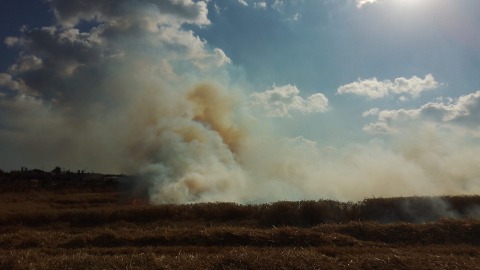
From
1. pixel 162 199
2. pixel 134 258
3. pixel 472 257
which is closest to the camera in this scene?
pixel 134 258

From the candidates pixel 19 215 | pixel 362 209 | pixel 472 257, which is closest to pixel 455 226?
pixel 472 257

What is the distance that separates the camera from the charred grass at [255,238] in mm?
7477

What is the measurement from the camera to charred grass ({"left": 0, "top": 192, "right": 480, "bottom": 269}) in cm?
748

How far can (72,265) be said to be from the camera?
7.25m

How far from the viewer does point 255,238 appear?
1034 centimetres

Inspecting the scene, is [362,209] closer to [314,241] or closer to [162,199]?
[314,241]

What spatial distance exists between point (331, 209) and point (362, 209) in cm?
177

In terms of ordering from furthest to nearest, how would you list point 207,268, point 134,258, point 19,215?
point 19,215
point 134,258
point 207,268

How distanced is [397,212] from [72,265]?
15540mm

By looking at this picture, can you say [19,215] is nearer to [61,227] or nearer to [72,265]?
[61,227]

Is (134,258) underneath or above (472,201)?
underneath

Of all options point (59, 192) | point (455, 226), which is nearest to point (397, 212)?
point (455, 226)

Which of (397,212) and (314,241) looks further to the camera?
(397,212)

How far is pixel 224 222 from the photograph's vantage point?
15711 millimetres
